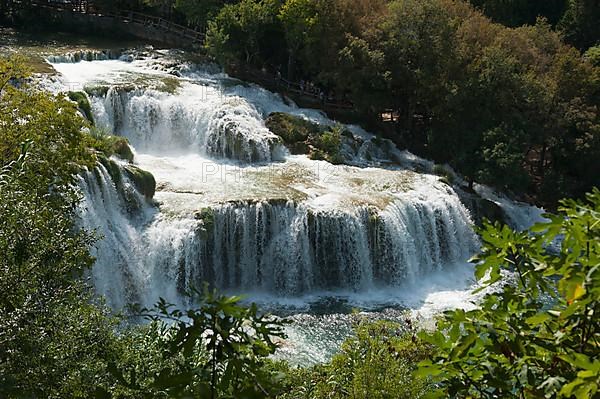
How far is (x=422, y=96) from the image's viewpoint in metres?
25.4

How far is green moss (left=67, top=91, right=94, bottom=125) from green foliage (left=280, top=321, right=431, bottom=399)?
46.7 ft

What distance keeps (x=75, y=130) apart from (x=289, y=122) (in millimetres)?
13668

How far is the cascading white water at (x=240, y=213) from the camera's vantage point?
15.9 meters

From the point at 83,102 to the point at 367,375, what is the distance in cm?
1579

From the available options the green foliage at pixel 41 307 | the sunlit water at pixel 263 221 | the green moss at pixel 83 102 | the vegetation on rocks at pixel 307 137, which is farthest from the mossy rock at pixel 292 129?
the green foliage at pixel 41 307

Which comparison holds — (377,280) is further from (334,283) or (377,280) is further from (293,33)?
(293,33)

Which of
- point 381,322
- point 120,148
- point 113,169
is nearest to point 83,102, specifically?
point 120,148

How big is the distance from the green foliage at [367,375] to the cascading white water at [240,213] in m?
8.28

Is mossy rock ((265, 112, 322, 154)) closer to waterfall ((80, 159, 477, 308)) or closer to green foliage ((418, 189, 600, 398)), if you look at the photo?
waterfall ((80, 159, 477, 308))

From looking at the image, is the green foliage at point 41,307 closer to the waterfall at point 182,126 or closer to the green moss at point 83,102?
the green moss at point 83,102

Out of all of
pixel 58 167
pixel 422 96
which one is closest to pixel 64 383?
pixel 58 167

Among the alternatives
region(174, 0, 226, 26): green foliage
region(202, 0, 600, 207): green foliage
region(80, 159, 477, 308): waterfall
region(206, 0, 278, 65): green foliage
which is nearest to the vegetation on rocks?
region(202, 0, 600, 207): green foliage

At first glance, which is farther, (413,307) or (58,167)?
(413,307)

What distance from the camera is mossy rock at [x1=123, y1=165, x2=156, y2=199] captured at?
54.0 ft
